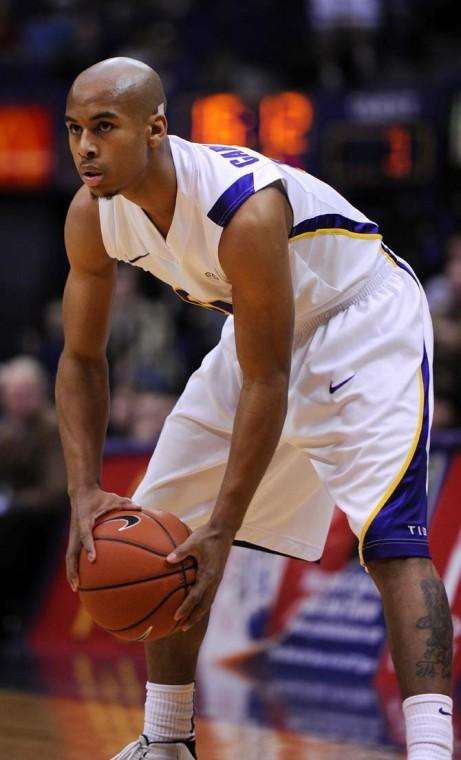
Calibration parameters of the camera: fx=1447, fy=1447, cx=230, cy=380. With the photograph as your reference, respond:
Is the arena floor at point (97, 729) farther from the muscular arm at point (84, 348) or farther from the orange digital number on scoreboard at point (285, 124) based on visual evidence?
the orange digital number on scoreboard at point (285, 124)

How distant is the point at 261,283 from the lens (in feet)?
12.3

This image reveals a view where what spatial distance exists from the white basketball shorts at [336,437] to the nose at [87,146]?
0.88 meters

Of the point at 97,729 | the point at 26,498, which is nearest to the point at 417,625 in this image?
the point at 97,729

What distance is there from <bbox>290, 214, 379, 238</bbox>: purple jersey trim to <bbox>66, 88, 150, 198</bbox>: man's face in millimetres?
540

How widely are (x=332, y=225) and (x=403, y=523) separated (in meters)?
0.91

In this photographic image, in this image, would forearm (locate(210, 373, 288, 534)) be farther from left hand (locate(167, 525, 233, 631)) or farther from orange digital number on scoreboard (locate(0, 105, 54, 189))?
orange digital number on scoreboard (locate(0, 105, 54, 189))

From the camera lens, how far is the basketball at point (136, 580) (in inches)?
150

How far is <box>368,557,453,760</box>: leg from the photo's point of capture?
12.0ft

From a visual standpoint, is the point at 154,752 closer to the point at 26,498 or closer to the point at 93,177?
the point at 93,177

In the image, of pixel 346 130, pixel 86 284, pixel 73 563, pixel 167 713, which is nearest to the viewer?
pixel 73 563

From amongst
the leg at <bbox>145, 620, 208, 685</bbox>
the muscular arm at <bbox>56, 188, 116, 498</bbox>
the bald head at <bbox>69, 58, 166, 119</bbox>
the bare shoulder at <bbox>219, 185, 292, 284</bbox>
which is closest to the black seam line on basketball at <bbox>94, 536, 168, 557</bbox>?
the muscular arm at <bbox>56, 188, 116, 498</bbox>

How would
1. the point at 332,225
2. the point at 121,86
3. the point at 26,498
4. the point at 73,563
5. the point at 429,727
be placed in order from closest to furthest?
the point at 429,727 < the point at 121,86 < the point at 73,563 < the point at 332,225 < the point at 26,498

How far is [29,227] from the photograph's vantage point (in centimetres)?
1421

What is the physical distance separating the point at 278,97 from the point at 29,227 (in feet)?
12.2
